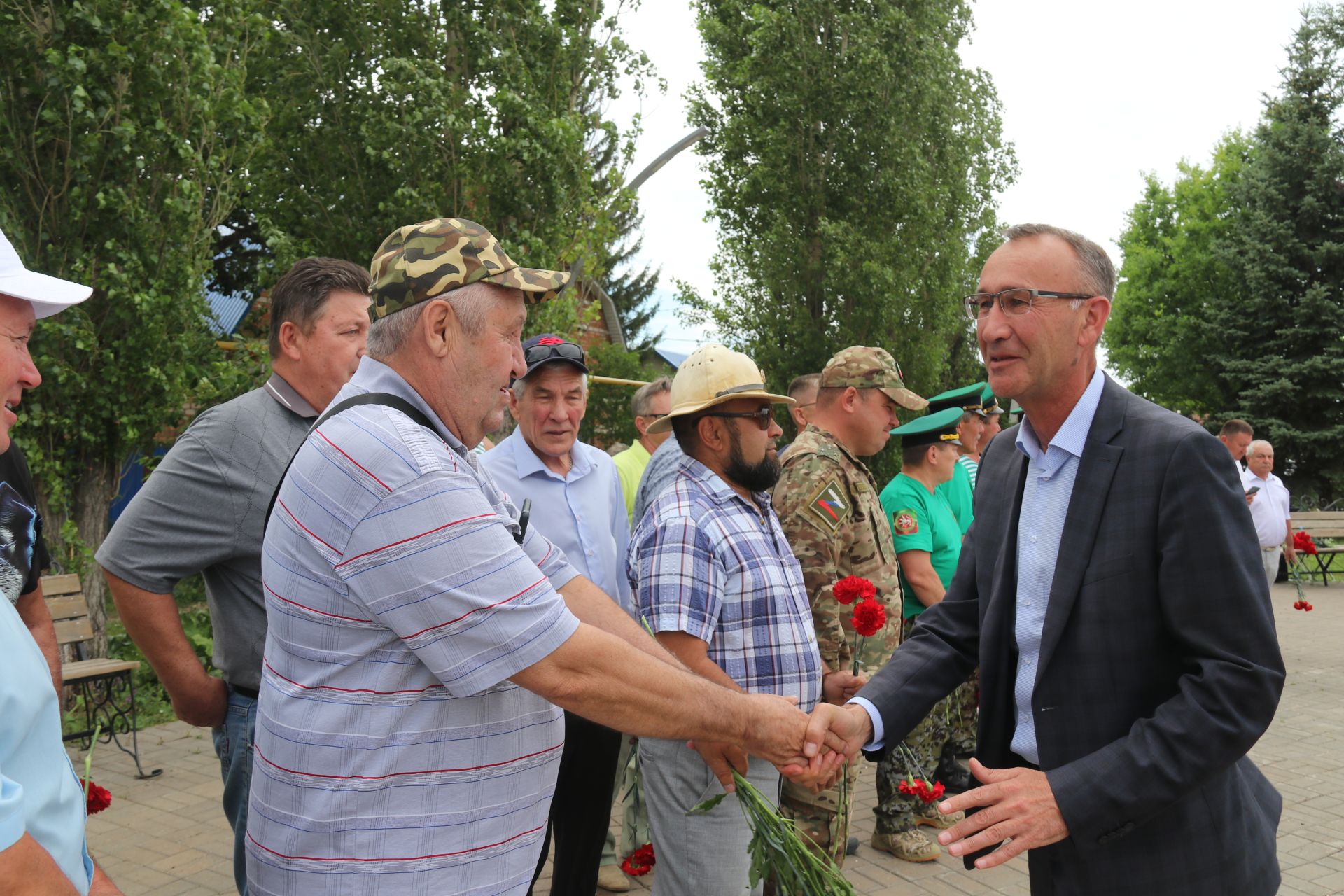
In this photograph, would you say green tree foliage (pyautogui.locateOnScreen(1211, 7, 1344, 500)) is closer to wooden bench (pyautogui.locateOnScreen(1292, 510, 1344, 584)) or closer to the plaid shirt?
wooden bench (pyautogui.locateOnScreen(1292, 510, 1344, 584))

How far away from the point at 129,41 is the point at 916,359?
16986mm

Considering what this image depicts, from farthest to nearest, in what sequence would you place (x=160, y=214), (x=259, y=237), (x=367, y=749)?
(x=259, y=237)
(x=160, y=214)
(x=367, y=749)

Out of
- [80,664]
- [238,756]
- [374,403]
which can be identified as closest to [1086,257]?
[374,403]

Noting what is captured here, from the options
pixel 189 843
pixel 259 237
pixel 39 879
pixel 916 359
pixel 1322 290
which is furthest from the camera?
pixel 1322 290

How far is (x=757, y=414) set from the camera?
3.79 m

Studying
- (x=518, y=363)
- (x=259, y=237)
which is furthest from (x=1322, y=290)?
(x=518, y=363)

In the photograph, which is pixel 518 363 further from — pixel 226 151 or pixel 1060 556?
pixel 226 151

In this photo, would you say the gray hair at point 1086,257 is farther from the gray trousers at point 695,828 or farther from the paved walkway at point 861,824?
the paved walkway at point 861,824

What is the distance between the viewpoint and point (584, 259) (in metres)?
13.9

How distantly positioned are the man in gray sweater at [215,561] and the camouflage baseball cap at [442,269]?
94 cm

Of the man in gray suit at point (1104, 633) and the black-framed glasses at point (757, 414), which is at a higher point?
the black-framed glasses at point (757, 414)

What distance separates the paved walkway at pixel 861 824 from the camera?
5.18 metres

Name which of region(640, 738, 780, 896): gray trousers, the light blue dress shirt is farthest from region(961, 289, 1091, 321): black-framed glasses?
region(640, 738, 780, 896): gray trousers

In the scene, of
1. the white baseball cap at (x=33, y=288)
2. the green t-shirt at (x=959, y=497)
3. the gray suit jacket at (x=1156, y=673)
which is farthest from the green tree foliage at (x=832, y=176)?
the white baseball cap at (x=33, y=288)
